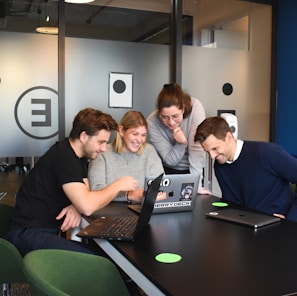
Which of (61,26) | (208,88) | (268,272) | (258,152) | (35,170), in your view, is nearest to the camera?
(268,272)

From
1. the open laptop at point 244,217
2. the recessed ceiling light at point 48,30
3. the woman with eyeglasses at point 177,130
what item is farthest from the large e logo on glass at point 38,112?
the open laptop at point 244,217

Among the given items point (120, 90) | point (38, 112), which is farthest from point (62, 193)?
point (120, 90)

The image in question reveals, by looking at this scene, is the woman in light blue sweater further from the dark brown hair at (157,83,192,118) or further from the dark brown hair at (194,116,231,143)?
the dark brown hair at (194,116,231,143)

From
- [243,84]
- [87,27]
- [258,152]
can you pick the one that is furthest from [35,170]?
[243,84]

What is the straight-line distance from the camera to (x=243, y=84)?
408 centimetres

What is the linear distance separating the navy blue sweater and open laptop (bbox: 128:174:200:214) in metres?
0.39

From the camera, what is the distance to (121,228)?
167 cm

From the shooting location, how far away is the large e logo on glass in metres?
3.33

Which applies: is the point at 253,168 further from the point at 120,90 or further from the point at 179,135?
the point at 120,90

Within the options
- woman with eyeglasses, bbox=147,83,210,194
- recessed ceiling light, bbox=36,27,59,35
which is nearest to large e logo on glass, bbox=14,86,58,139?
recessed ceiling light, bbox=36,27,59,35

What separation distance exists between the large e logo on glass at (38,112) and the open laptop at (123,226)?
1.75m

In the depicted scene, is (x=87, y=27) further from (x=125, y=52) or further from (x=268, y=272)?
(x=268, y=272)

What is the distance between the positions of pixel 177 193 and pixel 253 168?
0.53 m

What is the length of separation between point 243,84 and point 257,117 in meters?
0.37
